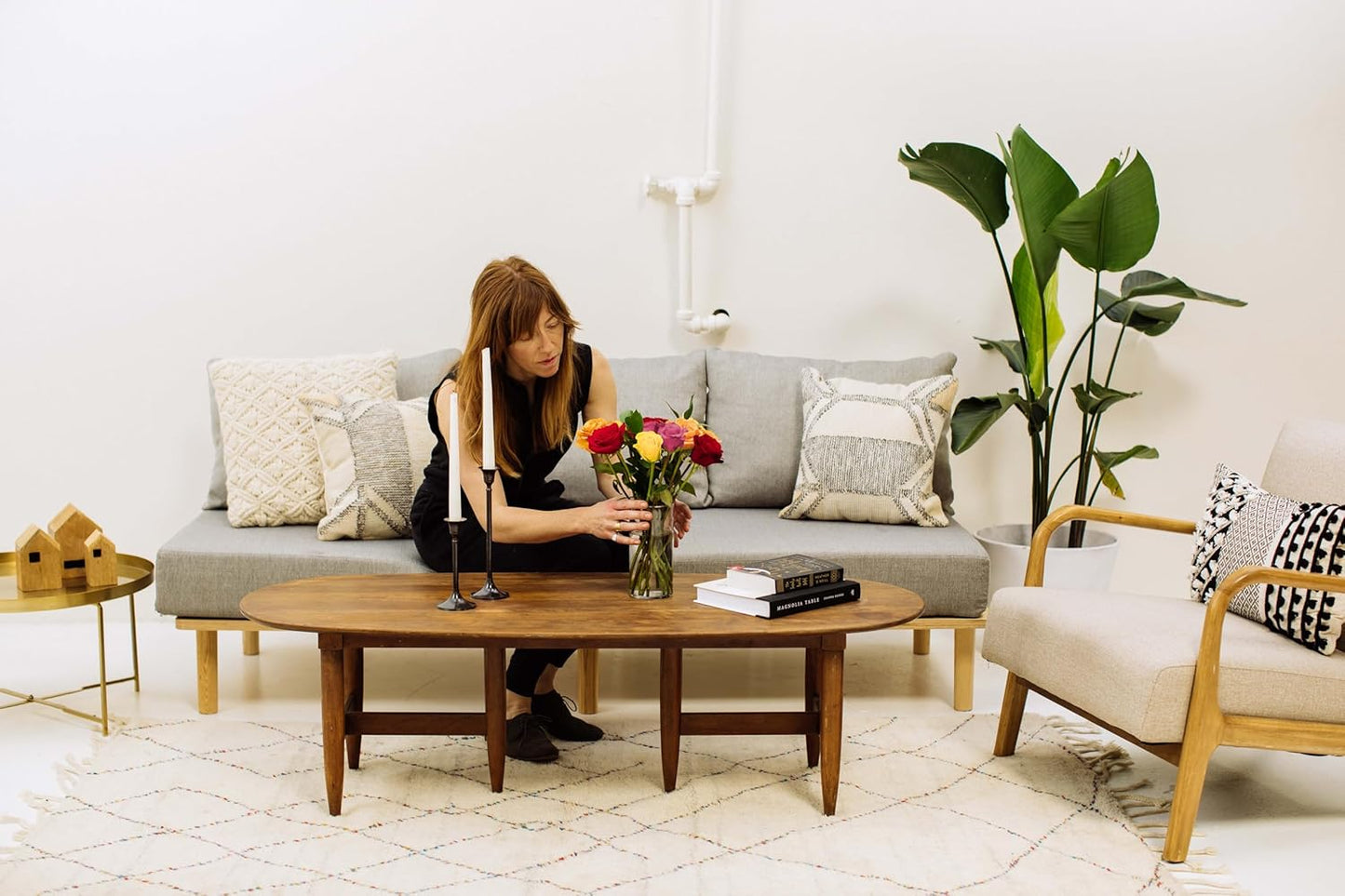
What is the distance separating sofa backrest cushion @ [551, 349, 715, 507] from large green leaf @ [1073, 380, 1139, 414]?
0.88 m

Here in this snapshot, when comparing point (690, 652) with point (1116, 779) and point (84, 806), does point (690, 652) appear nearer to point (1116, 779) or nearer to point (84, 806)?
point (1116, 779)

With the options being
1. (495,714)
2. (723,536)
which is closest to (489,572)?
(495,714)

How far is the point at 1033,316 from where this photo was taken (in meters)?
3.71

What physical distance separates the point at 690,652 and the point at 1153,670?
1686mm

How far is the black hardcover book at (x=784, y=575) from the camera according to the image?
2.47 m

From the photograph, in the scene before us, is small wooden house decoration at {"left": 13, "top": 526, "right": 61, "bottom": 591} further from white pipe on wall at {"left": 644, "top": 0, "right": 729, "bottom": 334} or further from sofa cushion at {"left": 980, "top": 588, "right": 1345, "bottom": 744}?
sofa cushion at {"left": 980, "top": 588, "right": 1345, "bottom": 744}

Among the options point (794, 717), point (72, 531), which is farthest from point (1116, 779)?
point (72, 531)

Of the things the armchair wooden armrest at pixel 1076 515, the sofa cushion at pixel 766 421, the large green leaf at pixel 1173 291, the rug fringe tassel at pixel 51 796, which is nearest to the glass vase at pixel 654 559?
the armchair wooden armrest at pixel 1076 515

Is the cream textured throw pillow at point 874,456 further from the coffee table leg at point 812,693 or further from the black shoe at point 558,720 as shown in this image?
the black shoe at point 558,720

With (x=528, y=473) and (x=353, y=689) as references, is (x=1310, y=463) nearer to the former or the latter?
(x=528, y=473)

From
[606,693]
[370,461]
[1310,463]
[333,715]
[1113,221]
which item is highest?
[1113,221]

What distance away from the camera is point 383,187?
3.96m

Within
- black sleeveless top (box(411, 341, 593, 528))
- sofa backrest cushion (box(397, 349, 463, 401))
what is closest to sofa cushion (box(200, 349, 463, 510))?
sofa backrest cushion (box(397, 349, 463, 401))

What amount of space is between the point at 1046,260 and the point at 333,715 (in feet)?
7.40
